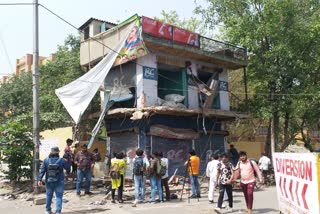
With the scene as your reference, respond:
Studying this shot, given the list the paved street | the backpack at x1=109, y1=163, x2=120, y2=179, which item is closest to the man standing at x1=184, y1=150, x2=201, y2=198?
→ the paved street

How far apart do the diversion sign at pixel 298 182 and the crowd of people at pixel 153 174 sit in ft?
5.04

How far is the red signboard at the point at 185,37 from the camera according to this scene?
18391mm

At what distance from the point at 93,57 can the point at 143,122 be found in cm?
458

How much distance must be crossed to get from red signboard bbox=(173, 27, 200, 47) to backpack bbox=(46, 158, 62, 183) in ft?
33.5

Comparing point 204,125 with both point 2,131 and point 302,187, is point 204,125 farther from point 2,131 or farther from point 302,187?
point 302,187

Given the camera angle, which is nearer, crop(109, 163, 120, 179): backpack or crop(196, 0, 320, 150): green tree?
crop(109, 163, 120, 179): backpack

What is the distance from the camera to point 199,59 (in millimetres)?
20078

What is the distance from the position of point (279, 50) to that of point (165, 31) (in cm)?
565

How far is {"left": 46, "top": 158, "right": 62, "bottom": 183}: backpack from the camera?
9477mm

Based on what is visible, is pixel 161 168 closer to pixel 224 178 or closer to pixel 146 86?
pixel 224 178

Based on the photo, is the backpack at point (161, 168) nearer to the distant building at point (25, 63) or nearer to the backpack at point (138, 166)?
the backpack at point (138, 166)

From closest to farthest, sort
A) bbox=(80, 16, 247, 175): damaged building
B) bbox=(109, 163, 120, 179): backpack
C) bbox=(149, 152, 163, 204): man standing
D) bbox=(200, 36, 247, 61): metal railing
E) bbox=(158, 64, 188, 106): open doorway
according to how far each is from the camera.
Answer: bbox=(109, 163, 120, 179): backpack, bbox=(149, 152, 163, 204): man standing, bbox=(80, 16, 247, 175): damaged building, bbox=(158, 64, 188, 106): open doorway, bbox=(200, 36, 247, 61): metal railing

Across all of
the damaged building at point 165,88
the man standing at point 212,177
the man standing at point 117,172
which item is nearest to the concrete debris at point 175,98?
the damaged building at point 165,88

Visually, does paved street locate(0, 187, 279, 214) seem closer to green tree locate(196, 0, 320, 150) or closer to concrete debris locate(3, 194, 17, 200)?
concrete debris locate(3, 194, 17, 200)
